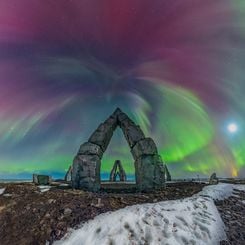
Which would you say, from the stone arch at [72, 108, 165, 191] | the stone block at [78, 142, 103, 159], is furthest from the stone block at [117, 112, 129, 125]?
the stone block at [78, 142, 103, 159]

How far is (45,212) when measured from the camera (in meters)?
7.97

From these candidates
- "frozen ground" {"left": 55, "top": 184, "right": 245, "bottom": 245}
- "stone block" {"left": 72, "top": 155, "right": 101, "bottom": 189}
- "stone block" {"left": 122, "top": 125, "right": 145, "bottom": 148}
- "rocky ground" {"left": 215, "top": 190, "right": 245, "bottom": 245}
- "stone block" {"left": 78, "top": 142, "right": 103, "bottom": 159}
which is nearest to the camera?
"frozen ground" {"left": 55, "top": 184, "right": 245, "bottom": 245}

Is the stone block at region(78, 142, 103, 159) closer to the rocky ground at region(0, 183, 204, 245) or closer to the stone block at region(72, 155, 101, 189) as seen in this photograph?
the stone block at region(72, 155, 101, 189)

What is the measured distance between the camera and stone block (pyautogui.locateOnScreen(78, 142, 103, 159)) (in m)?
14.7

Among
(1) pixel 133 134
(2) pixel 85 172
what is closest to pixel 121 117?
(1) pixel 133 134

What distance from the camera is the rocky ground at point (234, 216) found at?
7.06 metres

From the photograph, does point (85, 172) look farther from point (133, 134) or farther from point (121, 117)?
point (121, 117)

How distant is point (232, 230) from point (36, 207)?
659 centimetres

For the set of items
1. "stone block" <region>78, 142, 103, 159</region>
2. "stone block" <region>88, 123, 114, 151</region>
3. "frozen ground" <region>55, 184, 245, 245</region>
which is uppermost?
"stone block" <region>88, 123, 114, 151</region>

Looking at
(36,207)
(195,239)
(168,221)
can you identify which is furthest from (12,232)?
(195,239)

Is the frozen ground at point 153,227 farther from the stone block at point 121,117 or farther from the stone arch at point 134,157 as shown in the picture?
the stone block at point 121,117

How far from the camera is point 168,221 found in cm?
728

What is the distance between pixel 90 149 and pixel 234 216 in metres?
8.87

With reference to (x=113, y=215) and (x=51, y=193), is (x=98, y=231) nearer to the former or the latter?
(x=113, y=215)
